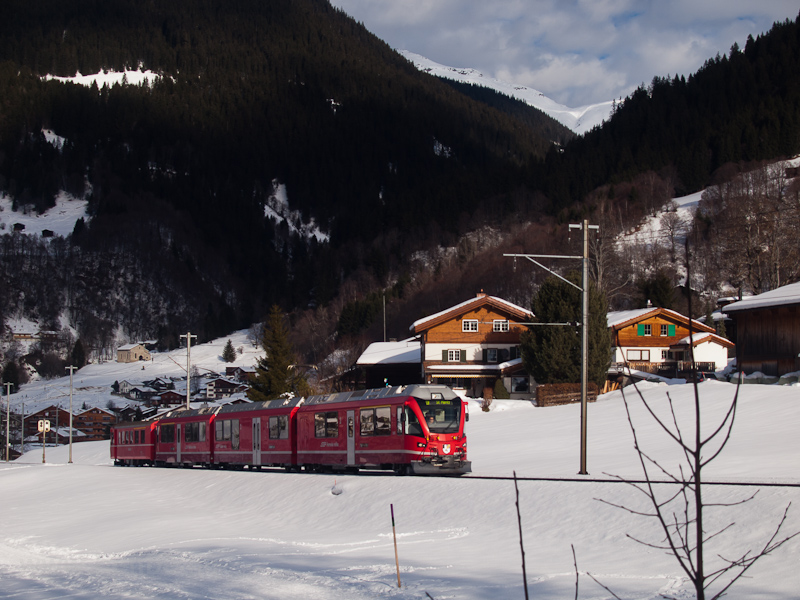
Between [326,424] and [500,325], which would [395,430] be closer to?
[326,424]

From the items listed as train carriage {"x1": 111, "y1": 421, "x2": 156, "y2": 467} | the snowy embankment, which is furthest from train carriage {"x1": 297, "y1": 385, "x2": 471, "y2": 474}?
train carriage {"x1": 111, "y1": 421, "x2": 156, "y2": 467}

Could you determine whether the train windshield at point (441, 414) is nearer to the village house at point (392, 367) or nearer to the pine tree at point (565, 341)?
the pine tree at point (565, 341)

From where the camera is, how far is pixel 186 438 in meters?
42.7

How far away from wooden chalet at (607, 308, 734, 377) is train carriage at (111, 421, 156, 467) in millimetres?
37085

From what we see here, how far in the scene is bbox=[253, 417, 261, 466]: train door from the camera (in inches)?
1403

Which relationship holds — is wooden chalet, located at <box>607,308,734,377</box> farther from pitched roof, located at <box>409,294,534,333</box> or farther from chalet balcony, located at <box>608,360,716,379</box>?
pitched roof, located at <box>409,294,534,333</box>

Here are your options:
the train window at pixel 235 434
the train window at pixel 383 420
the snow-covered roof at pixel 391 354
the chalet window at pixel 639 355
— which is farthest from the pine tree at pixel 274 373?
the train window at pixel 383 420

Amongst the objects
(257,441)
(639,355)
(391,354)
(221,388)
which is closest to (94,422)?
(221,388)

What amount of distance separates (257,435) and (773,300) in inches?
1128

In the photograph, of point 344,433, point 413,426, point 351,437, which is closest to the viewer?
point 413,426

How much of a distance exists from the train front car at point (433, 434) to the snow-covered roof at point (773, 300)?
973 inches

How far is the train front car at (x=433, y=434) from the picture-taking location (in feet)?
89.0

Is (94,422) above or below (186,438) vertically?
below

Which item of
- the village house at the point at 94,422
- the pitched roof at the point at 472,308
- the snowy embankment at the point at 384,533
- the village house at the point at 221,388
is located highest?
the pitched roof at the point at 472,308
